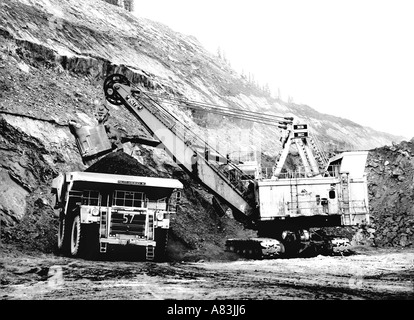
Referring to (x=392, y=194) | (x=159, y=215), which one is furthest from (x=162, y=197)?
(x=392, y=194)

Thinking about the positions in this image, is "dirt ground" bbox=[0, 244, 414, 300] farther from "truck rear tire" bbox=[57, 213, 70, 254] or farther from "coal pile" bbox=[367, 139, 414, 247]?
"coal pile" bbox=[367, 139, 414, 247]

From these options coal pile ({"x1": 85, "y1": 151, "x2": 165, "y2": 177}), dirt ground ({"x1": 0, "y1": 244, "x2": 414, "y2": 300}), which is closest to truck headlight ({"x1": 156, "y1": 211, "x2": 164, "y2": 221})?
dirt ground ({"x1": 0, "y1": 244, "x2": 414, "y2": 300})

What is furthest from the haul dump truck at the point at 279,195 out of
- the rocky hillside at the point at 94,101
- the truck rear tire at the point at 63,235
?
the truck rear tire at the point at 63,235

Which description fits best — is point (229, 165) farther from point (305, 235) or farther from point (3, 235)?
point (3, 235)

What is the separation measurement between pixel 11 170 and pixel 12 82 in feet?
13.4

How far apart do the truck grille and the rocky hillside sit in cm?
221

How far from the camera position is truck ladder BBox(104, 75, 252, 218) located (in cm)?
1409

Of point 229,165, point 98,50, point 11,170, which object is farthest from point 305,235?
point 98,50

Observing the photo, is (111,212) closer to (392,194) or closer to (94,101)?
(94,101)

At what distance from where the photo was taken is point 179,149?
46.4 feet

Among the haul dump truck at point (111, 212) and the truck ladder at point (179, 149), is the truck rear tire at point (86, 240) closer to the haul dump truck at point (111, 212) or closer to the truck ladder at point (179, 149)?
the haul dump truck at point (111, 212)

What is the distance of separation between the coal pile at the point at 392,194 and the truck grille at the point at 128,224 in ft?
30.4

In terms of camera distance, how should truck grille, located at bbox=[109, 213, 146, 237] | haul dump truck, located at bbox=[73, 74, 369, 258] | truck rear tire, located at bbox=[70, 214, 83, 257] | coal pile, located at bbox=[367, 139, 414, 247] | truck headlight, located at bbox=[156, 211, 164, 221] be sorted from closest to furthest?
1. truck rear tire, located at bbox=[70, 214, 83, 257]
2. truck grille, located at bbox=[109, 213, 146, 237]
3. truck headlight, located at bbox=[156, 211, 164, 221]
4. haul dump truck, located at bbox=[73, 74, 369, 258]
5. coal pile, located at bbox=[367, 139, 414, 247]

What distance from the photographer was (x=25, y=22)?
778 inches
